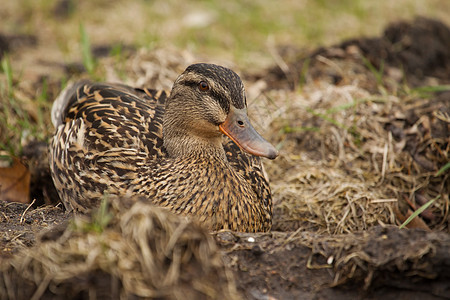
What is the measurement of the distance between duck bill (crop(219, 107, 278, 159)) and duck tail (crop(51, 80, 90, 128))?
1495 mm

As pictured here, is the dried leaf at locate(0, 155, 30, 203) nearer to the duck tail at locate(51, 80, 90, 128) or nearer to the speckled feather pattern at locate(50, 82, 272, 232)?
the speckled feather pattern at locate(50, 82, 272, 232)

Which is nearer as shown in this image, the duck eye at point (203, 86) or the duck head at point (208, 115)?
the duck head at point (208, 115)

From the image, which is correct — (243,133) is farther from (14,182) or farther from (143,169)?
(14,182)

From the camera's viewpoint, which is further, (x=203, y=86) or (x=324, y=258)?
(x=203, y=86)

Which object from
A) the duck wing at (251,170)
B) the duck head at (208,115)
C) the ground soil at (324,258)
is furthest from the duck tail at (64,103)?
the duck wing at (251,170)

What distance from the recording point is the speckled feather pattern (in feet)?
11.5

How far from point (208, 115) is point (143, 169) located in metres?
0.52

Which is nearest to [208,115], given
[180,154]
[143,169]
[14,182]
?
[180,154]

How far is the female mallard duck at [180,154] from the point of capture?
350cm

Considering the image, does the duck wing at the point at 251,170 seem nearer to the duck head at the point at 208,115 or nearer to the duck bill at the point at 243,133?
the duck head at the point at 208,115

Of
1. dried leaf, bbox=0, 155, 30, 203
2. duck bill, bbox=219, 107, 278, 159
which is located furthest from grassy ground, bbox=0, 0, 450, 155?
duck bill, bbox=219, 107, 278, 159

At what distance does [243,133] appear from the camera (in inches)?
138

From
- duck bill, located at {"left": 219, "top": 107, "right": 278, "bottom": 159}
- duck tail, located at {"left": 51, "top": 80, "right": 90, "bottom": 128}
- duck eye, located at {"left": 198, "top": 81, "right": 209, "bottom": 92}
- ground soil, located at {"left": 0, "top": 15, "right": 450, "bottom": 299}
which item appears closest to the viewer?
ground soil, located at {"left": 0, "top": 15, "right": 450, "bottom": 299}

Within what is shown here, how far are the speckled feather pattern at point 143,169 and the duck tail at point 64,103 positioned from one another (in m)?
0.24
